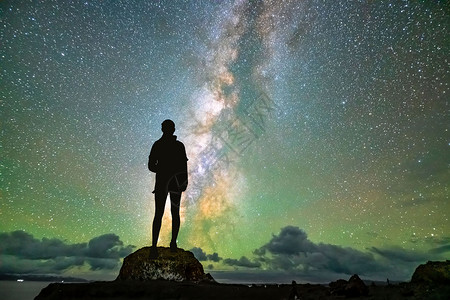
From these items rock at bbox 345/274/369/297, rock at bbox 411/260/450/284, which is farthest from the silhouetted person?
rock at bbox 411/260/450/284

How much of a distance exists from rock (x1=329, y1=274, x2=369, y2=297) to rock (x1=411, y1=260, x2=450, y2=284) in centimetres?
373

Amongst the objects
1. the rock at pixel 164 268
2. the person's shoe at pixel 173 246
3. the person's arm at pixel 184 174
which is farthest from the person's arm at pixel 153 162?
the rock at pixel 164 268

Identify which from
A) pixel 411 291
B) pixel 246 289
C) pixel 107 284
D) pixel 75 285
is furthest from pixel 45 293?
pixel 411 291

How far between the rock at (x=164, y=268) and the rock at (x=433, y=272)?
7.06 meters

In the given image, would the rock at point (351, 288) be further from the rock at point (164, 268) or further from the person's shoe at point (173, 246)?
the person's shoe at point (173, 246)

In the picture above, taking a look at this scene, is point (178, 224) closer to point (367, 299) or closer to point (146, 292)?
point (146, 292)

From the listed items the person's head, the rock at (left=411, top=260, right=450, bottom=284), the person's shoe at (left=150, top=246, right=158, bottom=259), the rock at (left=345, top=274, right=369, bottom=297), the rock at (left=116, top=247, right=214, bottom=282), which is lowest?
the rock at (left=345, top=274, right=369, bottom=297)

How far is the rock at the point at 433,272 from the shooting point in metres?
10.7

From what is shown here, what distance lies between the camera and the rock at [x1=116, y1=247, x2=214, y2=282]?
11312 mm

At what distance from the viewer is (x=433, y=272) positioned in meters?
11.0

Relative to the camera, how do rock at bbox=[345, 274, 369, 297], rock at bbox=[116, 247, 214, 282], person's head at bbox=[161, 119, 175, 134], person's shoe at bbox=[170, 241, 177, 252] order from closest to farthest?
rock at bbox=[345, 274, 369, 297] < rock at bbox=[116, 247, 214, 282] < person's shoe at bbox=[170, 241, 177, 252] < person's head at bbox=[161, 119, 175, 134]

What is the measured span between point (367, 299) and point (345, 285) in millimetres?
1206

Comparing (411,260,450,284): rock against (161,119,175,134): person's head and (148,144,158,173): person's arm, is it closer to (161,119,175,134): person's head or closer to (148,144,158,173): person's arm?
(148,144,158,173): person's arm

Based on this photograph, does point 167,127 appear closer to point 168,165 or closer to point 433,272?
point 168,165
